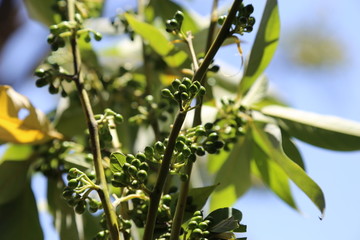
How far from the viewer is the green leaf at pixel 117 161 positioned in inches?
28.8

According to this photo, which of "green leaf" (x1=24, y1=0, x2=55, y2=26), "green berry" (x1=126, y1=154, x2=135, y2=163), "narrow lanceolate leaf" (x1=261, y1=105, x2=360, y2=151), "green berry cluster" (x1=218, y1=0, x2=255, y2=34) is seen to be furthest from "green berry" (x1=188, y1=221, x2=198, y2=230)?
"green leaf" (x1=24, y1=0, x2=55, y2=26)

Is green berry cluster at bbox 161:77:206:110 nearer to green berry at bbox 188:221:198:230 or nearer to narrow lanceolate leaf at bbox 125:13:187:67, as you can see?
green berry at bbox 188:221:198:230

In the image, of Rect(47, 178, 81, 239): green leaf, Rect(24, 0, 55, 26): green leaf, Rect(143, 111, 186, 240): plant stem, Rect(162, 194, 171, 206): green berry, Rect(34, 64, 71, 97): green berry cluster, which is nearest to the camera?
Rect(143, 111, 186, 240): plant stem

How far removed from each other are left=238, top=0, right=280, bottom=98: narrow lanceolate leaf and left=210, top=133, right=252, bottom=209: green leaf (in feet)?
0.34

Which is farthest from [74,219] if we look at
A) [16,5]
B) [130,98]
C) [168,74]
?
[16,5]

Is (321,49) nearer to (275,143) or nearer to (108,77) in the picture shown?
(108,77)

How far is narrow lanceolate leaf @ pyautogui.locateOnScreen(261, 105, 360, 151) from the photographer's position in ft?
3.18

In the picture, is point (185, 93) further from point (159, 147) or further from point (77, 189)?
point (77, 189)

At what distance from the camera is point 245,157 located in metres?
1.15

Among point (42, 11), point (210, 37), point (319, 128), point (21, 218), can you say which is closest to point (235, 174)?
point (319, 128)

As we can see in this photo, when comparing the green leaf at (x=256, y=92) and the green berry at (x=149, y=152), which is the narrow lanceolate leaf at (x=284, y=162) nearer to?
the green leaf at (x=256, y=92)

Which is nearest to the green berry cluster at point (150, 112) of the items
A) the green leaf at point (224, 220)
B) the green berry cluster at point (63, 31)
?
the green berry cluster at point (63, 31)

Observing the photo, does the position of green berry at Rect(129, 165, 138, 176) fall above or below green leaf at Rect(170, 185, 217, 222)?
above

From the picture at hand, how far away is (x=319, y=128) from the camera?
3.35ft
